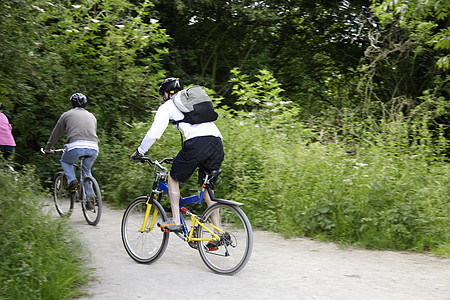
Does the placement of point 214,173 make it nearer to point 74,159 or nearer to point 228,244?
point 228,244

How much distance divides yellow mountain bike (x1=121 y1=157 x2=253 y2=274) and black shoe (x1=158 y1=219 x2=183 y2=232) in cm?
5

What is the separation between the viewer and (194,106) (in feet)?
19.1

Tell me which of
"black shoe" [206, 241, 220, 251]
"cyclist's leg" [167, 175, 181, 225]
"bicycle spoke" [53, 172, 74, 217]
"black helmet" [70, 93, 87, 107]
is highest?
"black helmet" [70, 93, 87, 107]

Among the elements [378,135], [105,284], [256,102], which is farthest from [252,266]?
[256,102]

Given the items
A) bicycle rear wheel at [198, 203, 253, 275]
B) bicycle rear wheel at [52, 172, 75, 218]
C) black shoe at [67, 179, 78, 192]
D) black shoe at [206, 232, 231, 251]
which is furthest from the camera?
bicycle rear wheel at [52, 172, 75, 218]

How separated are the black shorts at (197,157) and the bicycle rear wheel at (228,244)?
426 millimetres

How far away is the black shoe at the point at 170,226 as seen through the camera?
5926mm

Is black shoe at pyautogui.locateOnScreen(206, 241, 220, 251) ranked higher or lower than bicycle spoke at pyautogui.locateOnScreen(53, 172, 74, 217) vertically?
higher

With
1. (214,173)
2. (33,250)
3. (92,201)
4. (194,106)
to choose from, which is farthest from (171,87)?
(92,201)

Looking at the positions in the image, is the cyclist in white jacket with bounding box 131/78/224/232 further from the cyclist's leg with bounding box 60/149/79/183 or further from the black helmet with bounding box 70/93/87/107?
the black helmet with bounding box 70/93/87/107

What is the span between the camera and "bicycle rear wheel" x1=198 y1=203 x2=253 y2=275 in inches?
218

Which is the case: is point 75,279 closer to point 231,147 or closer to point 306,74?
point 231,147

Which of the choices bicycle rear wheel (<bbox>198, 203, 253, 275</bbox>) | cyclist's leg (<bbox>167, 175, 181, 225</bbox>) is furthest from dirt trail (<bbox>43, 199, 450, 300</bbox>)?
cyclist's leg (<bbox>167, 175, 181, 225</bbox>)

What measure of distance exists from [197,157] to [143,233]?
127 centimetres
